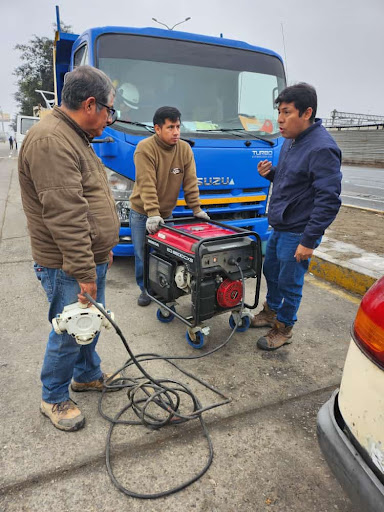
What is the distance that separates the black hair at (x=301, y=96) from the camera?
247 centimetres

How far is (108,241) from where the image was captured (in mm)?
1945

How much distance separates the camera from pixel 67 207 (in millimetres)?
1616

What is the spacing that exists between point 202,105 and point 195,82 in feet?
0.85

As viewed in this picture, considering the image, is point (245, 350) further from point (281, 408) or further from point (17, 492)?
point (17, 492)

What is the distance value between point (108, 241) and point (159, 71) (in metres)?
2.65

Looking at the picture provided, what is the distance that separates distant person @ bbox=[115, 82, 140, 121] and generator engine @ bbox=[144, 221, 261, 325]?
1433 millimetres

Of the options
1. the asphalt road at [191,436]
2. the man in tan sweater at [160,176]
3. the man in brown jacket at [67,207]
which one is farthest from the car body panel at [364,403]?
the man in tan sweater at [160,176]

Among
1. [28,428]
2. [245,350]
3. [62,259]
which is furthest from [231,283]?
[28,428]

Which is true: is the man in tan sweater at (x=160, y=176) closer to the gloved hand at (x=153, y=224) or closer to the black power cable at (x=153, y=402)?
the gloved hand at (x=153, y=224)

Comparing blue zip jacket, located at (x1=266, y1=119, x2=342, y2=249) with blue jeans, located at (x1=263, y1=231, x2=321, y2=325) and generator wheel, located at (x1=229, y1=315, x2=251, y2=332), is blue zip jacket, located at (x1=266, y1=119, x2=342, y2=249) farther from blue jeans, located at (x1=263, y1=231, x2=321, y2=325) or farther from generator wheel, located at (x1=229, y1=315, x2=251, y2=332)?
generator wheel, located at (x1=229, y1=315, x2=251, y2=332)

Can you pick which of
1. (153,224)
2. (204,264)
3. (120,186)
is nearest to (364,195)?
(120,186)

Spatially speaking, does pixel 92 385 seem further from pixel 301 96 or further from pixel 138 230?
pixel 301 96

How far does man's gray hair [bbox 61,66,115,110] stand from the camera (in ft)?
5.54

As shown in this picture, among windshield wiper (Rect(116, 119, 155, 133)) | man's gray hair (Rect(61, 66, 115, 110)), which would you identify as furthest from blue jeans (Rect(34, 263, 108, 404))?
windshield wiper (Rect(116, 119, 155, 133))
